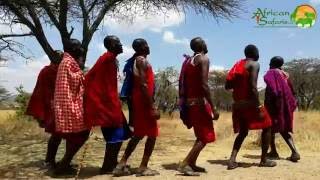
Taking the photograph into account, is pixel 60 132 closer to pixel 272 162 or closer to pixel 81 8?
pixel 272 162

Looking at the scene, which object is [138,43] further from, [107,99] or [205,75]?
[205,75]

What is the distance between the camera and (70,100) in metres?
7.11

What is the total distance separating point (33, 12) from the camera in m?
11.8

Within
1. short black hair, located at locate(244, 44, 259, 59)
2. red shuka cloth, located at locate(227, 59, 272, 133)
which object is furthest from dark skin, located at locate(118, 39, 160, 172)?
short black hair, located at locate(244, 44, 259, 59)

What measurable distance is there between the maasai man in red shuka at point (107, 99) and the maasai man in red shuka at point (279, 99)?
2.60 m

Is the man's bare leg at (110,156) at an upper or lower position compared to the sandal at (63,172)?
upper

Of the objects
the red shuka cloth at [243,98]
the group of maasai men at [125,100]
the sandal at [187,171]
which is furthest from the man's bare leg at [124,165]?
the red shuka cloth at [243,98]

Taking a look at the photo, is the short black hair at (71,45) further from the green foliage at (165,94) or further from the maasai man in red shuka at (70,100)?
the green foliage at (165,94)

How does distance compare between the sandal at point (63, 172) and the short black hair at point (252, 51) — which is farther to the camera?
the short black hair at point (252, 51)

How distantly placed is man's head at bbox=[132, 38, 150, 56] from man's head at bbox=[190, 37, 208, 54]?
609 millimetres

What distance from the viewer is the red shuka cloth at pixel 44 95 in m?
7.90

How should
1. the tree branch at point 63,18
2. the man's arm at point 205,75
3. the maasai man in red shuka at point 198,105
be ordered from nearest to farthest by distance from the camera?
the man's arm at point 205,75 < the maasai man in red shuka at point 198,105 < the tree branch at point 63,18

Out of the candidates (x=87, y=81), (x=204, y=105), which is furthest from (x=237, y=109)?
(x=87, y=81)

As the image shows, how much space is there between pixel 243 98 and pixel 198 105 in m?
0.84
